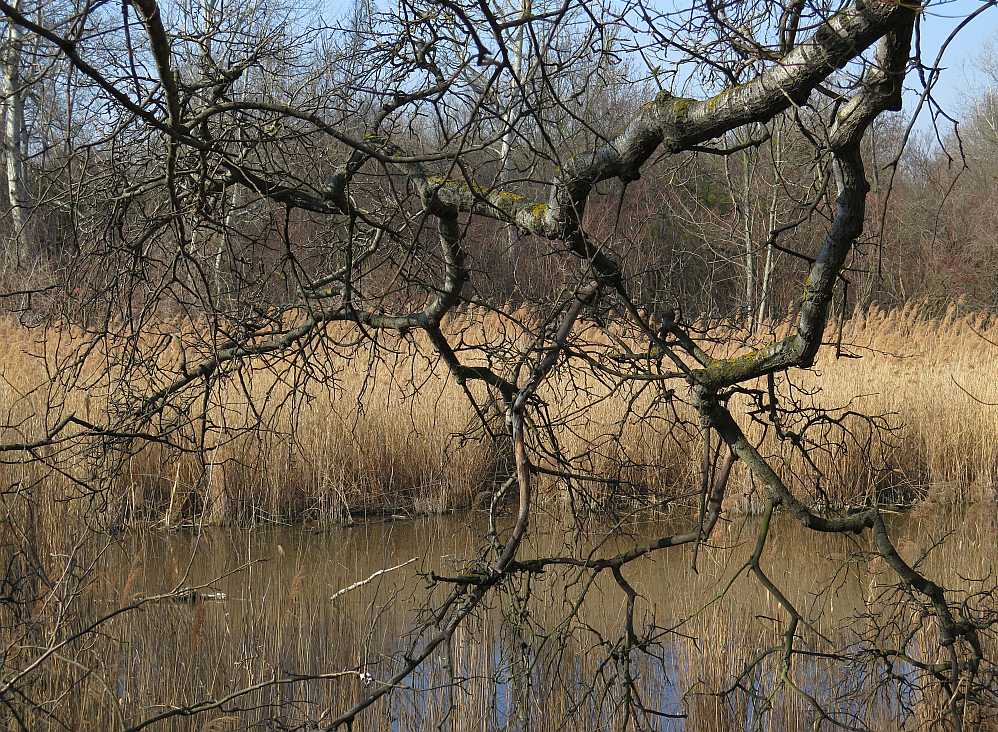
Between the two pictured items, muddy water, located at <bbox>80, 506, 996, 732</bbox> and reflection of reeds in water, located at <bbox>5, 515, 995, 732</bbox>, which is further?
reflection of reeds in water, located at <bbox>5, 515, 995, 732</bbox>

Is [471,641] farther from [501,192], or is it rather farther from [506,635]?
[501,192]

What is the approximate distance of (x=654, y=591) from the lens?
5.04 metres

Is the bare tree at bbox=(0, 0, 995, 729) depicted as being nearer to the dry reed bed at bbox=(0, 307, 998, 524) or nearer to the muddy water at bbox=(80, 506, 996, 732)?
the muddy water at bbox=(80, 506, 996, 732)

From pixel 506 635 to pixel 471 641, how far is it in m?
0.82

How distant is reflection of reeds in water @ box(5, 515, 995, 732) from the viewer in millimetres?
2887

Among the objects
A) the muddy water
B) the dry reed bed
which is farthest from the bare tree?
the dry reed bed

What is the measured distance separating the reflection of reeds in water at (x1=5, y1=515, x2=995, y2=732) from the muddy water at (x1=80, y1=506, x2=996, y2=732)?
13 millimetres

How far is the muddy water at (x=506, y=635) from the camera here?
2730 millimetres

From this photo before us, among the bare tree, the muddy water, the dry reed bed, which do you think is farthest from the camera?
the dry reed bed

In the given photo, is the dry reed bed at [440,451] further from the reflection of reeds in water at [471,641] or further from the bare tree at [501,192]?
the bare tree at [501,192]

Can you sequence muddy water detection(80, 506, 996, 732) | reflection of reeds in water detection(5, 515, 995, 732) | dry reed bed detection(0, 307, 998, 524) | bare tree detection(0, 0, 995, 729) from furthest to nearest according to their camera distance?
dry reed bed detection(0, 307, 998, 524) → reflection of reeds in water detection(5, 515, 995, 732) → muddy water detection(80, 506, 996, 732) → bare tree detection(0, 0, 995, 729)

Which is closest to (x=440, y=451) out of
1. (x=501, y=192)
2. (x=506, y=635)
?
(x=506, y=635)

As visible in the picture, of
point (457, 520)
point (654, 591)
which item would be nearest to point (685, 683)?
point (654, 591)

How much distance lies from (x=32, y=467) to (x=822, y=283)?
13.5ft
